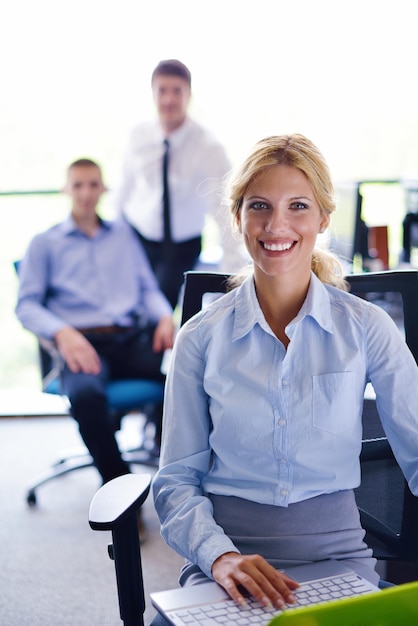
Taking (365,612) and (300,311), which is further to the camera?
(300,311)

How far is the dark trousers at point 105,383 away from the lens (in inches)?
104

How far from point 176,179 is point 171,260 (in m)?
0.37

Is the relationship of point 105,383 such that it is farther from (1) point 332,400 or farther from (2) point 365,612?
(2) point 365,612

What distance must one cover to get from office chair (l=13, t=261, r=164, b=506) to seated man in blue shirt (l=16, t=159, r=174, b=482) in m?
0.06

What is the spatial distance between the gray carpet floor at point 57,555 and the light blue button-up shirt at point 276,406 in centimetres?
105

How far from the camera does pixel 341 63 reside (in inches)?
188

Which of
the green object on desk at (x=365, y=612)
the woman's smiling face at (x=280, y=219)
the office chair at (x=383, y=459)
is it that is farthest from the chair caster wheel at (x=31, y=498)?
Result: the green object on desk at (x=365, y=612)

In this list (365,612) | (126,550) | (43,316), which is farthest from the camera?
(43,316)

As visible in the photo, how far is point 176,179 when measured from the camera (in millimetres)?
3346

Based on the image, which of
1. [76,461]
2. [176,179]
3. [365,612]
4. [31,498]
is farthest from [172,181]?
[365,612]

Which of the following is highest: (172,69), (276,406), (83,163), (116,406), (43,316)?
(172,69)

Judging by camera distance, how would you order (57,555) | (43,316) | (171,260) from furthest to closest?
(171,260) → (43,316) → (57,555)

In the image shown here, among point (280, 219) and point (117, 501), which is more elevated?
point (280, 219)

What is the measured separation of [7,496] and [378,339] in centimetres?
215
